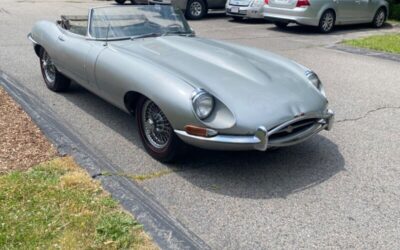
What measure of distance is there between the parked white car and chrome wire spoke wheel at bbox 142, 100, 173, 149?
1058 cm

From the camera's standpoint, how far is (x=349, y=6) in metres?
12.2

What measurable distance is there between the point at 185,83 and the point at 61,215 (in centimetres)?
142

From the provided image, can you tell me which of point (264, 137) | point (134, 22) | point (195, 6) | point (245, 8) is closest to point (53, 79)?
point (134, 22)

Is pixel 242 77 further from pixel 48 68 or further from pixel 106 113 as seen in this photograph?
pixel 48 68

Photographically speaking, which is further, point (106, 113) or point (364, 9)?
point (364, 9)

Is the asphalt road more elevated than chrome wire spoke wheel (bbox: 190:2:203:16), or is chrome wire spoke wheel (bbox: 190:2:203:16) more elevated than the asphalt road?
chrome wire spoke wheel (bbox: 190:2:203:16)

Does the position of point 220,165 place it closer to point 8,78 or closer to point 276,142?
point 276,142

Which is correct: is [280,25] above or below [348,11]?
below

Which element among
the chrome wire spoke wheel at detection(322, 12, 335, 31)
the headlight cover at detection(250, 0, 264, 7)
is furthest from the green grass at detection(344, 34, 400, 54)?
the headlight cover at detection(250, 0, 264, 7)

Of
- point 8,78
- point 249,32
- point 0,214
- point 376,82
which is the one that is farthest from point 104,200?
point 249,32

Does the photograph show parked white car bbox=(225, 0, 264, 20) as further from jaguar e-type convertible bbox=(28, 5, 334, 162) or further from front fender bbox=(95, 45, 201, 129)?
front fender bbox=(95, 45, 201, 129)

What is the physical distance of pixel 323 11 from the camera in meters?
11.6

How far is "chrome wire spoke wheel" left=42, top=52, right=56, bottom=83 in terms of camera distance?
19.0 ft

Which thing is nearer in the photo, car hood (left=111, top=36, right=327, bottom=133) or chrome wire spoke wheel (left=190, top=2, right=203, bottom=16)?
car hood (left=111, top=36, right=327, bottom=133)
